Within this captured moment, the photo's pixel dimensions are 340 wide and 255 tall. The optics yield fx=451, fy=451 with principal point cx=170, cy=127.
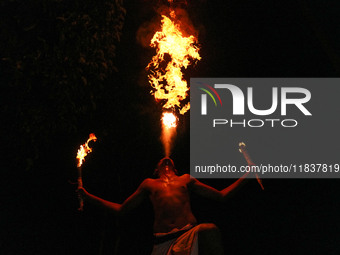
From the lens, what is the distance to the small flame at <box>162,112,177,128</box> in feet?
19.5

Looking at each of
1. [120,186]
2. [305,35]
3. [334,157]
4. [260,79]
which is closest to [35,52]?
[120,186]

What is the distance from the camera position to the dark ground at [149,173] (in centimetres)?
558

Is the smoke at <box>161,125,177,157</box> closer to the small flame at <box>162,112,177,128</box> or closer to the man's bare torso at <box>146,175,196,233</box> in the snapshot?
the small flame at <box>162,112,177,128</box>

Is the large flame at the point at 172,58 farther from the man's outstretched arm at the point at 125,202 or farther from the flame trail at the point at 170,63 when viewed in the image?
the man's outstretched arm at the point at 125,202

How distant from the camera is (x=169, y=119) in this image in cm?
595

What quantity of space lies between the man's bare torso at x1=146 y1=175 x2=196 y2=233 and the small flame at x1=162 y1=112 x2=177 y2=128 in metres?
0.78

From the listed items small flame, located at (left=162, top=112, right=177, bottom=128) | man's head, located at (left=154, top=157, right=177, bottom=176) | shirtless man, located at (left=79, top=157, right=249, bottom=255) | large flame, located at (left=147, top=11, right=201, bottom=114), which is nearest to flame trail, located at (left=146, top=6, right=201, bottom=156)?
large flame, located at (left=147, top=11, right=201, bottom=114)

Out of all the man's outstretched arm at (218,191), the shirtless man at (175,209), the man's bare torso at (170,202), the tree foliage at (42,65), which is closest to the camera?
the shirtless man at (175,209)

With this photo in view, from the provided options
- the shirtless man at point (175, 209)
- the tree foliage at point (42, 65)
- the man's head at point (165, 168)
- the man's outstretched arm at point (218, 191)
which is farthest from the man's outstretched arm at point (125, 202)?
the tree foliage at point (42, 65)

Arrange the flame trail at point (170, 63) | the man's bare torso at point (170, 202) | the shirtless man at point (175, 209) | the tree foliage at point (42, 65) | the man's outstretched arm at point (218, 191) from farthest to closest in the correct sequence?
1. the flame trail at point (170, 63)
2. the man's outstretched arm at point (218, 191)
3. the man's bare torso at point (170, 202)
4. the tree foliage at point (42, 65)
5. the shirtless man at point (175, 209)

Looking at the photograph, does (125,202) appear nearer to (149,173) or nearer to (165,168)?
(165,168)

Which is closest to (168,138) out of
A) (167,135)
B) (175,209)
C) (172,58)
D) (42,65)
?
(167,135)

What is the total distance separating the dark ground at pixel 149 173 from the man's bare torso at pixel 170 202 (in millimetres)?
1015

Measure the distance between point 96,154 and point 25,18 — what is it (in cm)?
215
